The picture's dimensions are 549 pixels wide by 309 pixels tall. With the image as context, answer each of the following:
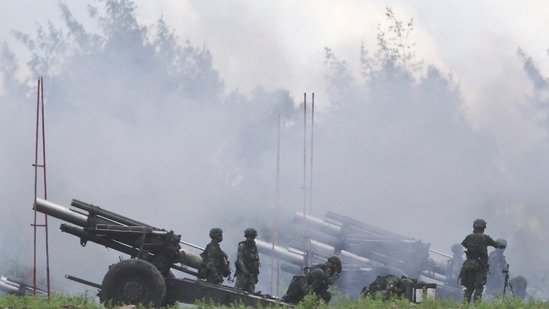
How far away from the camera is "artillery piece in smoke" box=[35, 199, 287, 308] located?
82.7 feet

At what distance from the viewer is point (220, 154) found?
44.5 m

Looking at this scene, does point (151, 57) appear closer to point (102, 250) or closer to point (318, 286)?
point (102, 250)

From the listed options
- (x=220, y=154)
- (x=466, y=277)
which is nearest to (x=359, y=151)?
(x=220, y=154)

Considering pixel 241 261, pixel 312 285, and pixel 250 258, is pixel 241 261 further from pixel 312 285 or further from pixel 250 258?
pixel 312 285

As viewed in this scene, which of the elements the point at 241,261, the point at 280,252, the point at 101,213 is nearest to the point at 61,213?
the point at 101,213

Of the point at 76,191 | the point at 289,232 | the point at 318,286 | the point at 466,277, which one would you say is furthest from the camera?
A: the point at 76,191

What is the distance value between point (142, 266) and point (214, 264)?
223cm

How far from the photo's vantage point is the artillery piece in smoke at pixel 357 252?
34.7 metres

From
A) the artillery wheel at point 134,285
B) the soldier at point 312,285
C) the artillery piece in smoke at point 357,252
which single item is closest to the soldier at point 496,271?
the artillery piece in smoke at point 357,252

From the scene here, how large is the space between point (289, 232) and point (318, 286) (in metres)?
13.1

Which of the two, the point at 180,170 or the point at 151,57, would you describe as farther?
the point at 151,57

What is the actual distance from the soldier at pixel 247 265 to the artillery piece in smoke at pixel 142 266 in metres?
1.01

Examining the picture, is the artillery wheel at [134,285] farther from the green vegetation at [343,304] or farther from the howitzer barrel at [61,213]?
the howitzer barrel at [61,213]

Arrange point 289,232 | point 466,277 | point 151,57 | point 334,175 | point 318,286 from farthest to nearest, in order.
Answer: point 151,57 → point 334,175 → point 289,232 → point 466,277 → point 318,286
